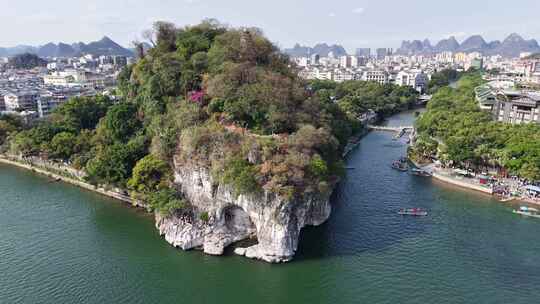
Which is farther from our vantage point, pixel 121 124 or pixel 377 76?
pixel 377 76

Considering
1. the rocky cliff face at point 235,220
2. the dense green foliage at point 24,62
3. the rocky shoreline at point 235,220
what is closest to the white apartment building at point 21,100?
the rocky shoreline at point 235,220

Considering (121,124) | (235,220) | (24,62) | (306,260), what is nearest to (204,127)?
(235,220)

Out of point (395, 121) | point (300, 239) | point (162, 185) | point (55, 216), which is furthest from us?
point (395, 121)

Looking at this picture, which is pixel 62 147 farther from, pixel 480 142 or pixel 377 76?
pixel 377 76

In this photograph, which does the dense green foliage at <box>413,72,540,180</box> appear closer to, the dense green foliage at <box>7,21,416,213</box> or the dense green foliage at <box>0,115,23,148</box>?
the dense green foliage at <box>7,21,416,213</box>

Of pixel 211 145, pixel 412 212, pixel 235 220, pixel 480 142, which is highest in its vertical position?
pixel 211 145

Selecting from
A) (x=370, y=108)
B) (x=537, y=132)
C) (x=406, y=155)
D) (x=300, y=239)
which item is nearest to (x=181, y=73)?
(x=300, y=239)

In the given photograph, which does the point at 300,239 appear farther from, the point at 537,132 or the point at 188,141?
the point at 537,132

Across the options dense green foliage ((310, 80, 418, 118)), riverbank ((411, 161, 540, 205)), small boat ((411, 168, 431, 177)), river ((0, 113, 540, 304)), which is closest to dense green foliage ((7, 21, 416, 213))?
river ((0, 113, 540, 304))
